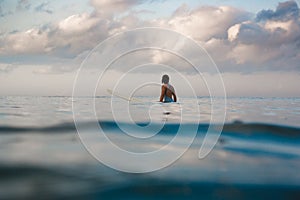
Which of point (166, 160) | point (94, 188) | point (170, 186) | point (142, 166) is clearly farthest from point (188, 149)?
point (94, 188)

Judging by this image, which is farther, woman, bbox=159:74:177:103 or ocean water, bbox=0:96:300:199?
woman, bbox=159:74:177:103

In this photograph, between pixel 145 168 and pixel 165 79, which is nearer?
pixel 145 168

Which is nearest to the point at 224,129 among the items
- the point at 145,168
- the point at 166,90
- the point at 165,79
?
the point at 145,168

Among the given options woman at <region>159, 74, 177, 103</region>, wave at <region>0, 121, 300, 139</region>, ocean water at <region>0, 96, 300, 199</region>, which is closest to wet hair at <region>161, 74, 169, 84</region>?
woman at <region>159, 74, 177, 103</region>

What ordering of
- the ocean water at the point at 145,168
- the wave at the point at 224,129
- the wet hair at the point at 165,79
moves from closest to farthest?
the ocean water at the point at 145,168 → the wave at the point at 224,129 → the wet hair at the point at 165,79

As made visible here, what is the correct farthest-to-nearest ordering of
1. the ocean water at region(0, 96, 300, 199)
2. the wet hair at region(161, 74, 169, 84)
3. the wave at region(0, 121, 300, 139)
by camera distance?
the wet hair at region(161, 74, 169, 84), the wave at region(0, 121, 300, 139), the ocean water at region(0, 96, 300, 199)

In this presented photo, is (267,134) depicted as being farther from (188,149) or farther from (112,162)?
(112,162)

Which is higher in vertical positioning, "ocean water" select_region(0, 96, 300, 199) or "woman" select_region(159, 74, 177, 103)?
"woman" select_region(159, 74, 177, 103)

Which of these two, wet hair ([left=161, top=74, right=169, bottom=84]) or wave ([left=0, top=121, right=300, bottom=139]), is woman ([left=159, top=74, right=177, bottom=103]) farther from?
wave ([left=0, top=121, right=300, bottom=139])

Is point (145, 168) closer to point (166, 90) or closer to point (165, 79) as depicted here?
point (165, 79)

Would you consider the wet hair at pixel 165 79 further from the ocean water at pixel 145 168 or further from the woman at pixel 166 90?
the ocean water at pixel 145 168

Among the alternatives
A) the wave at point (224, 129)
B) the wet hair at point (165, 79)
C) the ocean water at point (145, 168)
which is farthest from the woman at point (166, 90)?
the ocean water at point (145, 168)

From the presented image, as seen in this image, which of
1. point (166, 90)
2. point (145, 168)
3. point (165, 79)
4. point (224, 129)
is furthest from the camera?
point (166, 90)

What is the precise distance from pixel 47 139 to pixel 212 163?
3318 millimetres
